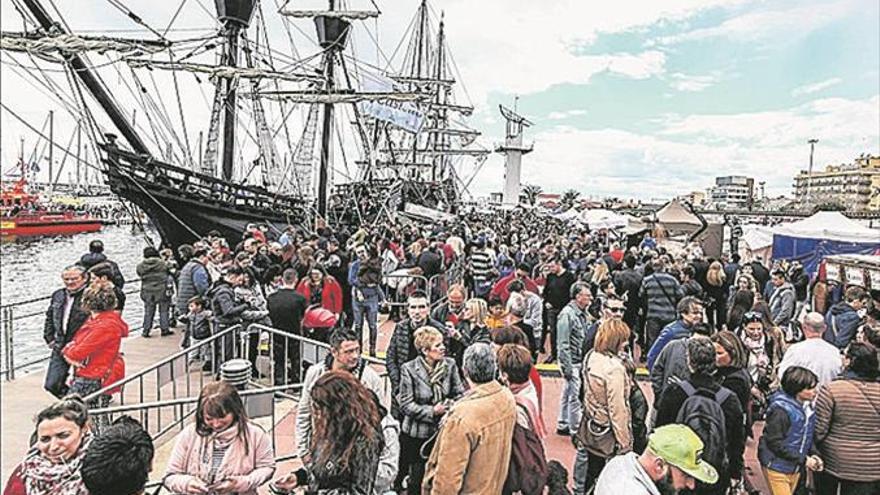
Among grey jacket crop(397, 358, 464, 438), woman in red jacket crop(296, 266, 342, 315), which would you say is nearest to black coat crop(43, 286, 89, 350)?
woman in red jacket crop(296, 266, 342, 315)

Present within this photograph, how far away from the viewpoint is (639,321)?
9688mm

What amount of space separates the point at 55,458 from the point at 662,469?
2.81m

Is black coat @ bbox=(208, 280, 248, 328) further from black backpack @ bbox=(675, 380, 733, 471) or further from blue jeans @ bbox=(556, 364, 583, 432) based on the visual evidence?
black backpack @ bbox=(675, 380, 733, 471)

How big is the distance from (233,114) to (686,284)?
22.7 m

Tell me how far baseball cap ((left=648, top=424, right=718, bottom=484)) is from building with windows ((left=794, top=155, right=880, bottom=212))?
12671 cm

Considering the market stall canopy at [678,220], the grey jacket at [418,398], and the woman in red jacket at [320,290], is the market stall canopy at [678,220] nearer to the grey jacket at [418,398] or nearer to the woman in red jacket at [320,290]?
the woman in red jacket at [320,290]

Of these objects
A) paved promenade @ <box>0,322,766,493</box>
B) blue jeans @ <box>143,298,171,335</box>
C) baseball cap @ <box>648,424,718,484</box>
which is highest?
baseball cap @ <box>648,424,718,484</box>

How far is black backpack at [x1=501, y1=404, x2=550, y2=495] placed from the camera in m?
3.32

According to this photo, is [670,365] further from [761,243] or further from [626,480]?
[761,243]

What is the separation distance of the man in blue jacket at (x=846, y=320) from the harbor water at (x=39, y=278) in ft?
32.2

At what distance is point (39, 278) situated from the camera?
32938mm

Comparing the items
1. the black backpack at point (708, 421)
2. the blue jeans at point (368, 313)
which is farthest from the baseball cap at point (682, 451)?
the blue jeans at point (368, 313)

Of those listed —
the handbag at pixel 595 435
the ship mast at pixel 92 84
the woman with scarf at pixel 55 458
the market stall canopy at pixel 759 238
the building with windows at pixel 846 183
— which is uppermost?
the building with windows at pixel 846 183

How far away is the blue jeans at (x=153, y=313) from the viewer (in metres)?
10.1
